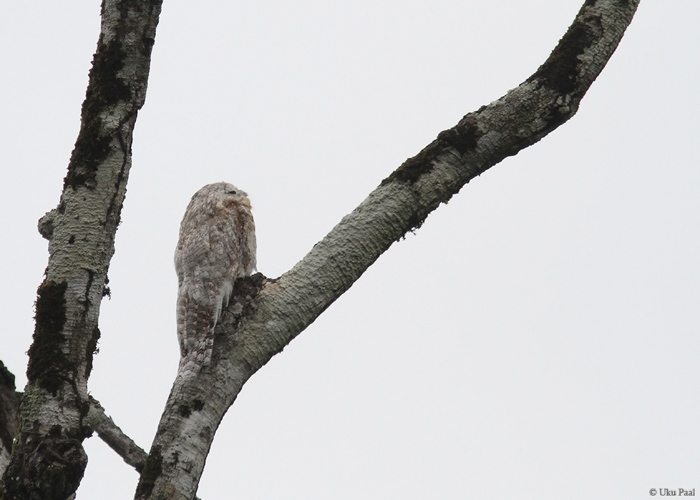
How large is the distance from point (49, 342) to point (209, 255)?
202 cm

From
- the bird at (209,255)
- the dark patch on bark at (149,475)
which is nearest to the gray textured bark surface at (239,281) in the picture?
the dark patch on bark at (149,475)

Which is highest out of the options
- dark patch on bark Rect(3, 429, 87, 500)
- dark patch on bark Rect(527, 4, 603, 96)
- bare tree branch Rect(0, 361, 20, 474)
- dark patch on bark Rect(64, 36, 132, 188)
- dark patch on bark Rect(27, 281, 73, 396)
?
dark patch on bark Rect(527, 4, 603, 96)

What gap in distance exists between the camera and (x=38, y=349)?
3.82m

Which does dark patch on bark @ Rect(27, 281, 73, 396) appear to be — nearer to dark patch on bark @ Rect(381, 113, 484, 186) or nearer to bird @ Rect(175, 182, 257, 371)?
bird @ Rect(175, 182, 257, 371)

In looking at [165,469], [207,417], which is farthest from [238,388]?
[165,469]

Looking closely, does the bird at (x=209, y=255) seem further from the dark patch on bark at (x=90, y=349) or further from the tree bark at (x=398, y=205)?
the dark patch on bark at (x=90, y=349)

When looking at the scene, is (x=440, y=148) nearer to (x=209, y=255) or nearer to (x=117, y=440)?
(x=209, y=255)

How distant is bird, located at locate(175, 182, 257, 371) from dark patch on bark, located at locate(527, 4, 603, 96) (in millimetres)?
2062

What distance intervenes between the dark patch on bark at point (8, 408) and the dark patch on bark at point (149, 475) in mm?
1834

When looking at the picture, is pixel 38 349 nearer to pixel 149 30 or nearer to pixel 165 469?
pixel 165 469

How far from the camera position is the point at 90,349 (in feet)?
12.9

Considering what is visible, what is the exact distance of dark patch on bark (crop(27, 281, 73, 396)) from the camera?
3.76 m

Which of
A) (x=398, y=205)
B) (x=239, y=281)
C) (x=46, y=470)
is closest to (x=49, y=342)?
(x=46, y=470)

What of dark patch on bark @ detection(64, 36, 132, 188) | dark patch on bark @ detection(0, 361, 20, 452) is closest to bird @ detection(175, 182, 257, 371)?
dark patch on bark @ detection(64, 36, 132, 188)
